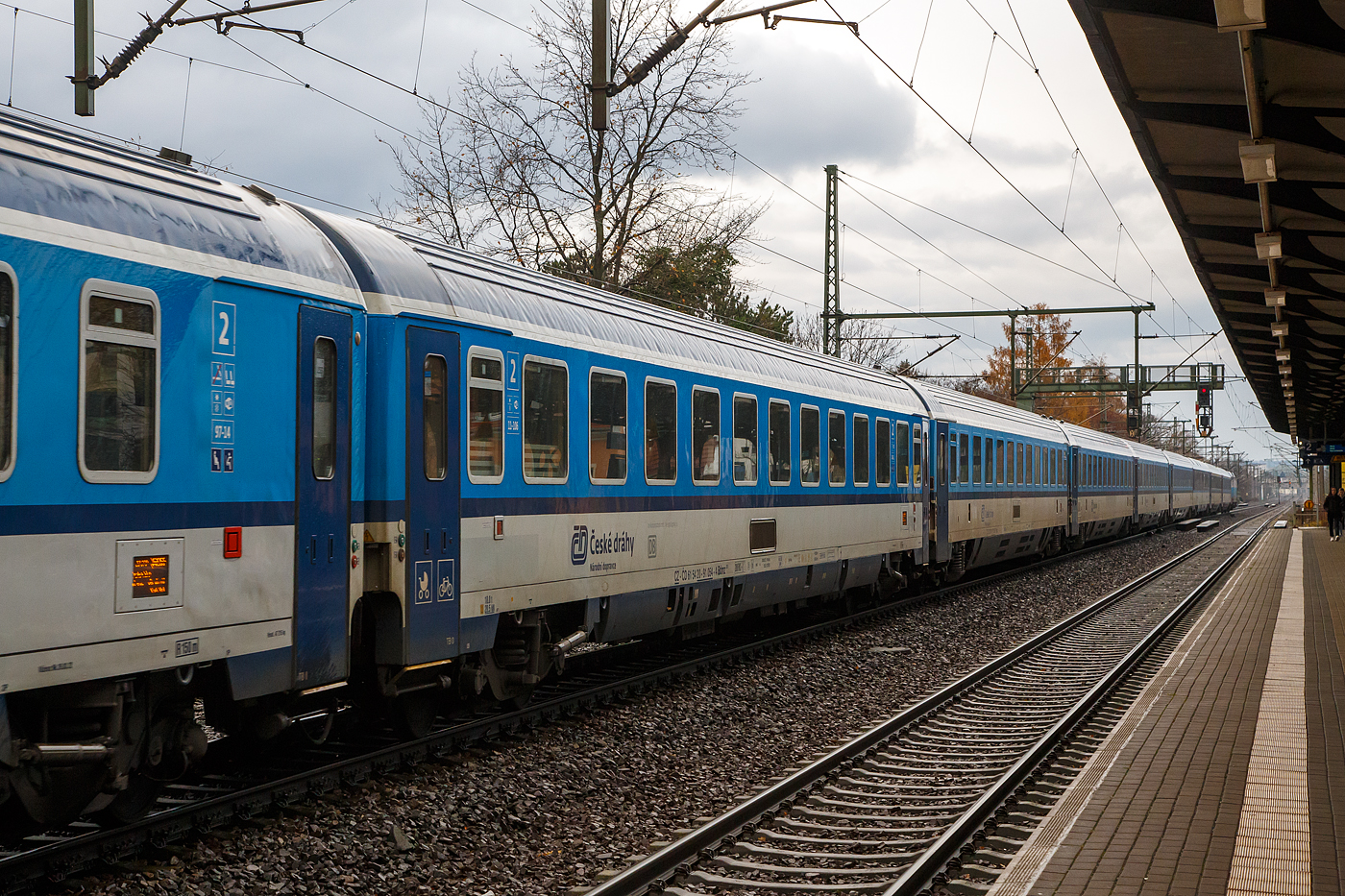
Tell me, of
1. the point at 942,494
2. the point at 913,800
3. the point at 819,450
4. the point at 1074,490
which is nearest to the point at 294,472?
the point at 913,800

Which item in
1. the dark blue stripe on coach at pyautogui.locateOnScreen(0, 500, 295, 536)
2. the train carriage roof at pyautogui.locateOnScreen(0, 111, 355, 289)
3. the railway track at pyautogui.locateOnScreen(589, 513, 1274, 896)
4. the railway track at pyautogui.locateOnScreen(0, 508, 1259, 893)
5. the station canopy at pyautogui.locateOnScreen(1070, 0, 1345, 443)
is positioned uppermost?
the station canopy at pyautogui.locateOnScreen(1070, 0, 1345, 443)

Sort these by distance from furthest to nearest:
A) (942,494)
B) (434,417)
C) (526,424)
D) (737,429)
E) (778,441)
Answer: (942,494)
(778,441)
(737,429)
(526,424)
(434,417)

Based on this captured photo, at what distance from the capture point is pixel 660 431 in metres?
12.1

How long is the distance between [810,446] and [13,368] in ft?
37.0

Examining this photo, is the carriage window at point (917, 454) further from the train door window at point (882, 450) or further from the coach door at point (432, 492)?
the coach door at point (432, 492)

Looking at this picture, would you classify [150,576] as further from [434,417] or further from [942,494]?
[942,494]

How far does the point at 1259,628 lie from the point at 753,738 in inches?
410

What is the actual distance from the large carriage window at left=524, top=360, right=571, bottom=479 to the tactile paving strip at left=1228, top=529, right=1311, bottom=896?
18.3 feet

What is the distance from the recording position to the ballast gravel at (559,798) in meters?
6.35

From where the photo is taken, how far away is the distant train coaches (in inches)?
226

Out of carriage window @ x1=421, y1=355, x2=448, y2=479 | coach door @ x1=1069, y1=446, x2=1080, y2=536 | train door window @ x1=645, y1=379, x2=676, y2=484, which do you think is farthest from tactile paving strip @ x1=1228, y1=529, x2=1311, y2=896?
coach door @ x1=1069, y1=446, x2=1080, y2=536

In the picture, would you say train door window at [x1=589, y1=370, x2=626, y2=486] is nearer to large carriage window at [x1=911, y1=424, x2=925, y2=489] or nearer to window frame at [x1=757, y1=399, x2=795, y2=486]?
window frame at [x1=757, y1=399, x2=795, y2=486]

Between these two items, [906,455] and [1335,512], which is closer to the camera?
[906,455]

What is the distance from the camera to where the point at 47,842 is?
639cm
